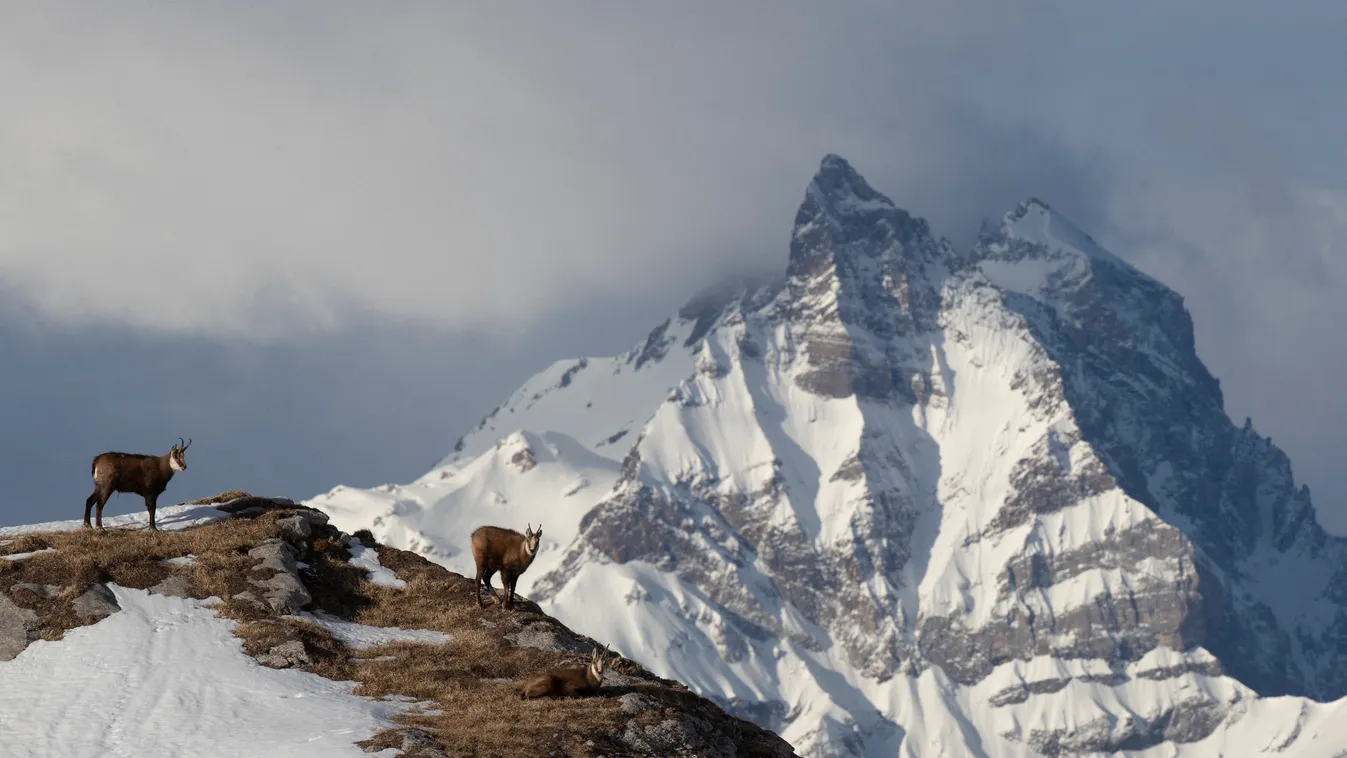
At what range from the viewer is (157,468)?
2258 inches

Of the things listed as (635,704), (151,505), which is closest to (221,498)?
(151,505)

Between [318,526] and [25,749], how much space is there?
22327mm

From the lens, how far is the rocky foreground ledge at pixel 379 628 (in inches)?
1594

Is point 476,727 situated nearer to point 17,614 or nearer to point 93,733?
point 93,733

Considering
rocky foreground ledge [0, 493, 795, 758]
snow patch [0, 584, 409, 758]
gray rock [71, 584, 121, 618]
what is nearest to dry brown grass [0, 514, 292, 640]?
rocky foreground ledge [0, 493, 795, 758]

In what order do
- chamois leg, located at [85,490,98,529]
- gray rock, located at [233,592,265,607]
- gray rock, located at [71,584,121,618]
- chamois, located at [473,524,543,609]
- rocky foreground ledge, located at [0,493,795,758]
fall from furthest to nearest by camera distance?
1. chamois leg, located at [85,490,98,529]
2. chamois, located at [473,524,543,609]
3. gray rock, located at [233,592,265,607]
4. gray rock, located at [71,584,121,618]
5. rocky foreground ledge, located at [0,493,795,758]

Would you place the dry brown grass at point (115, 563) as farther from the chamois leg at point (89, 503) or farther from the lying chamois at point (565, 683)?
the lying chamois at point (565, 683)

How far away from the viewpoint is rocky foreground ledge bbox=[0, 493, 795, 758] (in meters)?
40.5

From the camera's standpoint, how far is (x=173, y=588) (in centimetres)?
5062

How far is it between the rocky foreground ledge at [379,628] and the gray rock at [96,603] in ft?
0.19

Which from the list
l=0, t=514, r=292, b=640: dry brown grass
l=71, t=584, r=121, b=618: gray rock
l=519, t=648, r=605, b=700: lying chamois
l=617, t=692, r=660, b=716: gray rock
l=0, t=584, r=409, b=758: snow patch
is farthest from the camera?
l=0, t=514, r=292, b=640: dry brown grass

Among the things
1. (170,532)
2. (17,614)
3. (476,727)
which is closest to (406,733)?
(476,727)

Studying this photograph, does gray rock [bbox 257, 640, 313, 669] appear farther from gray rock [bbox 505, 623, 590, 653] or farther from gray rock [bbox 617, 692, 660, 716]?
gray rock [bbox 617, 692, 660, 716]

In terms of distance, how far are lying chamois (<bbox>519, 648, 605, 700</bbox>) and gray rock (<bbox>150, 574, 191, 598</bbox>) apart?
1306 centimetres
